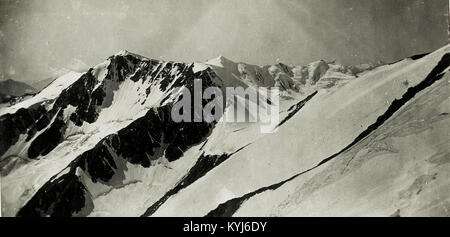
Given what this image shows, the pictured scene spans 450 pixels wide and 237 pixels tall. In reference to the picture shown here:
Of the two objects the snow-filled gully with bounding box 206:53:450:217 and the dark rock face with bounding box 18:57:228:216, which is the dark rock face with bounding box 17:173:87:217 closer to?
the dark rock face with bounding box 18:57:228:216

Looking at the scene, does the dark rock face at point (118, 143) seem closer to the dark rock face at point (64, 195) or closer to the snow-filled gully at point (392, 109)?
the dark rock face at point (64, 195)

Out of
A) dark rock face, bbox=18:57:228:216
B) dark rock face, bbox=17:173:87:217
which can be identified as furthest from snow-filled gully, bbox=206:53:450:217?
dark rock face, bbox=17:173:87:217

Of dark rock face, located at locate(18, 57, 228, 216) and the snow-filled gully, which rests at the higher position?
the snow-filled gully

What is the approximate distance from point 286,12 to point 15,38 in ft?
43.5

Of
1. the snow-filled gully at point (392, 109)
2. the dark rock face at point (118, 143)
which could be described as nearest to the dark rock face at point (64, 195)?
the dark rock face at point (118, 143)

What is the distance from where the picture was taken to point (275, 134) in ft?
75.0

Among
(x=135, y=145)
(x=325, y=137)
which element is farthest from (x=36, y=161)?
(x=325, y=137)

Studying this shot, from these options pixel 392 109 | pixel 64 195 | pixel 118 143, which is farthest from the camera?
pixel 118 143

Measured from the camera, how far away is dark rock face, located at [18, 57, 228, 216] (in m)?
58.2

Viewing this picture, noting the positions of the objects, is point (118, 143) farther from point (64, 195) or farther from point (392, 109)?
point (392, 109)

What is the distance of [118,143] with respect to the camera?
231ft

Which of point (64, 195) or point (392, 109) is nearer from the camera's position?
point (392, 109)

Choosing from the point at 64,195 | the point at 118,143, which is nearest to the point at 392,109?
the point at 64,195

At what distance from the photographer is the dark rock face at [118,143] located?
191ft
